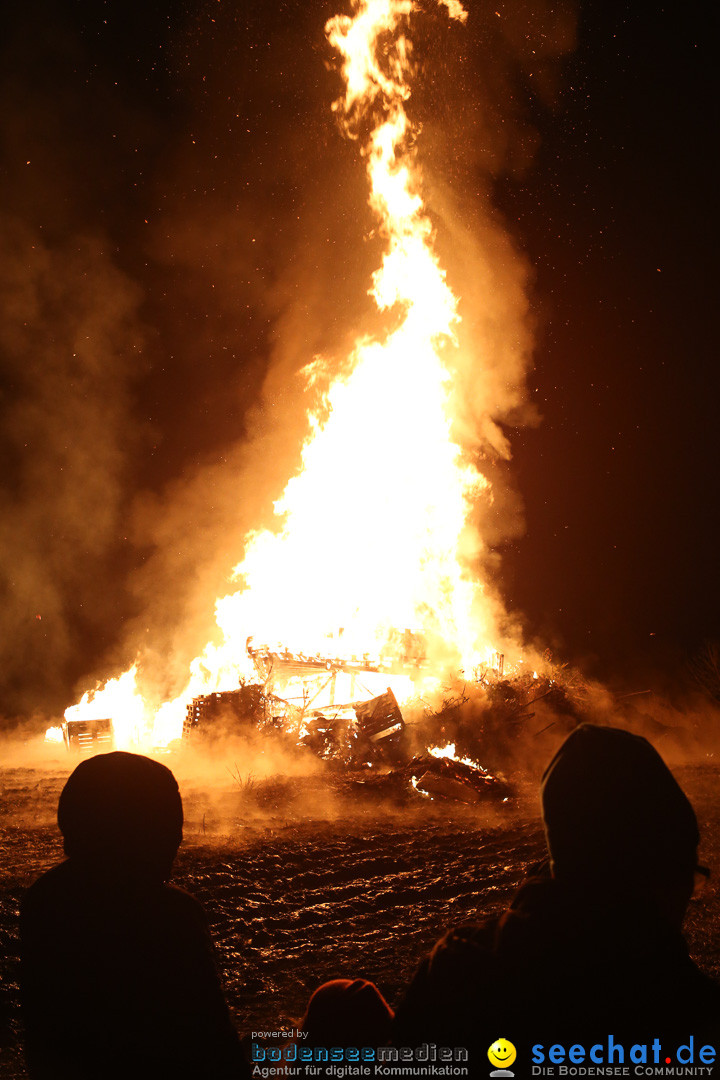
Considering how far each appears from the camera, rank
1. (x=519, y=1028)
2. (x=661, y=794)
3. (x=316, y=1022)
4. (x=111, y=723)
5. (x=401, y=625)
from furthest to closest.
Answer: (x=401, y=625) → (x=111, y=723) → (x=316, y=1022) → (x=661, y=794) → (x=519, y=1028)

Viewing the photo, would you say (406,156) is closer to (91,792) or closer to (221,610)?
(221,610)

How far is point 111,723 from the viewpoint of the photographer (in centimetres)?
1523

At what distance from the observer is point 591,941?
1.40 metres

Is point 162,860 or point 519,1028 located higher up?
point 162,860

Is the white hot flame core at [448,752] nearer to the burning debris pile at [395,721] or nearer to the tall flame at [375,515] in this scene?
the burning debris pile at [395,721]

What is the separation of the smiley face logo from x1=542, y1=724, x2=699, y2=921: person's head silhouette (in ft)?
1.26

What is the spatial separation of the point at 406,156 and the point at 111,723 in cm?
1724

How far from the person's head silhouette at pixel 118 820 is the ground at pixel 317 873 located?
2.78 meters

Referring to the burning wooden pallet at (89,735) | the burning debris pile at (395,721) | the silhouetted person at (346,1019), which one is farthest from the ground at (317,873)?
the burning wooden pallet at (89,735)

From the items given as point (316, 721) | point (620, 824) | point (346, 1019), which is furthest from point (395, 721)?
point (620, 824)

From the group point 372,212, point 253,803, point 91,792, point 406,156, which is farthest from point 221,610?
point 91,792

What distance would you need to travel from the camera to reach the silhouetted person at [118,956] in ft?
5.73

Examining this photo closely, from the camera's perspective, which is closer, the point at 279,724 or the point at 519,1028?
the point at 519,1028

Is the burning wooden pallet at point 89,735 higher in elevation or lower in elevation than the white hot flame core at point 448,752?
higher
